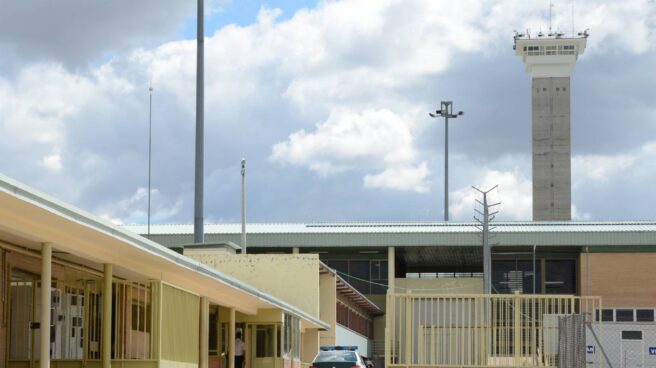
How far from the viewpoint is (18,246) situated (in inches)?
901

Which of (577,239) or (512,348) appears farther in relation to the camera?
(577,239)

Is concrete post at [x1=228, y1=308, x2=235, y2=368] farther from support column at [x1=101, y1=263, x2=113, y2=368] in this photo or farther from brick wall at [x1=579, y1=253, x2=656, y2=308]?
brick wall at [x1=579, y1=253, x2=656, y2=308]

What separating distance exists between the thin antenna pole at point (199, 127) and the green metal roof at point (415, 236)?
19565mm

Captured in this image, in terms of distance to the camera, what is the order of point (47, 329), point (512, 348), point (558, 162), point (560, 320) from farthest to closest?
point (558, 162)
point (512, 348)
point (560, 320)
point (47, 329)

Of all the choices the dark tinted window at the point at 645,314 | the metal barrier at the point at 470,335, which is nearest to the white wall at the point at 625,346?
the metal barrier at the point at 470,335

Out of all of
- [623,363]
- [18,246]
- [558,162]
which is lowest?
[623,363]

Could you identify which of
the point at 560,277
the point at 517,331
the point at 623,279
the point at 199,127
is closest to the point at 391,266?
the point at 560,277

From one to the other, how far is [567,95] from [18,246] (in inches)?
4564

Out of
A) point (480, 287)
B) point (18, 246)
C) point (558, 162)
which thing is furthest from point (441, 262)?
point (18, 246)

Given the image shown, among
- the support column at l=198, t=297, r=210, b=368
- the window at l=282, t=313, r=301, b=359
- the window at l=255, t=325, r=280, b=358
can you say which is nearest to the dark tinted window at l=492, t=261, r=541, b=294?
the window at l=282, t=313, r=301, b=359

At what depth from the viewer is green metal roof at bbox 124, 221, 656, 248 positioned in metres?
75.1

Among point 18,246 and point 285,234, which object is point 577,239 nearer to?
point 285,234

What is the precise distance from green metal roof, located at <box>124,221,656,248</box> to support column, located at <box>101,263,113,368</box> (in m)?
50.2

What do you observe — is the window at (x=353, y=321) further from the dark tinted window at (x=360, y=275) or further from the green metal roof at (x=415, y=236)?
the green metal roof at (x=415, y=236)
